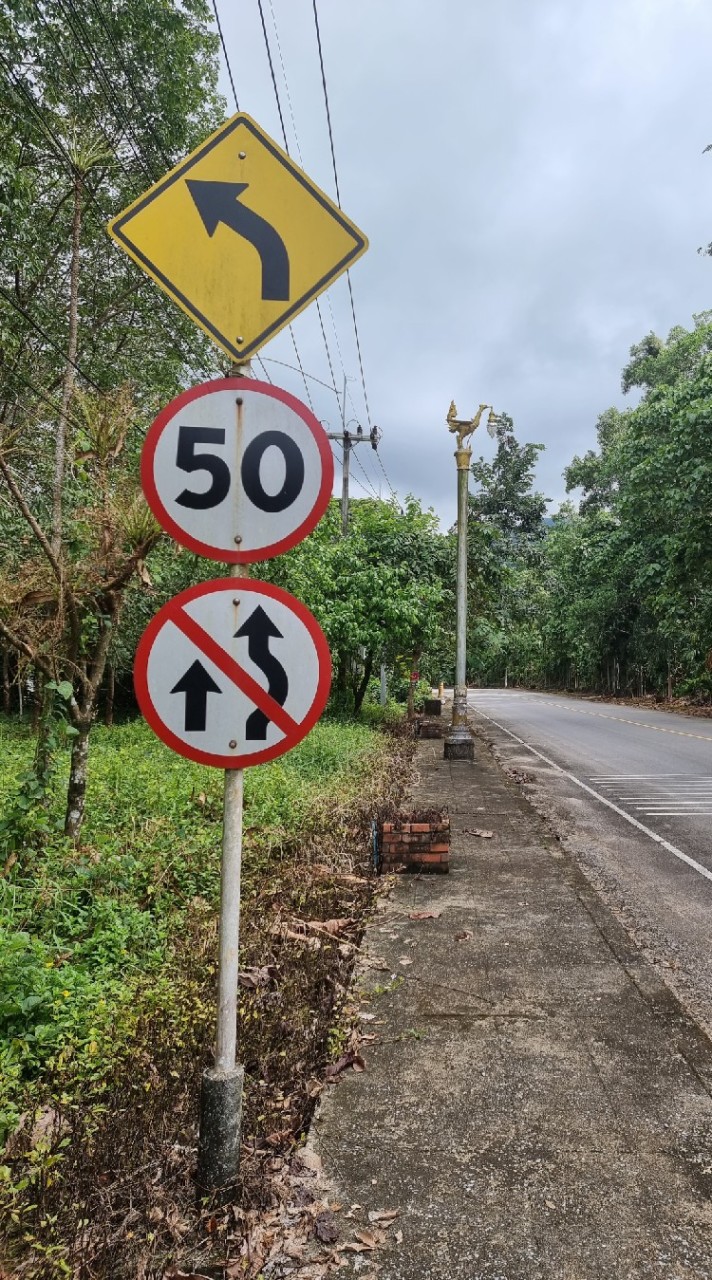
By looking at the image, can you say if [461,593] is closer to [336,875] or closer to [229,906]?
[336,875]

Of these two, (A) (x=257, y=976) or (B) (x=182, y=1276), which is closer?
(B) (x=182, y=1276)

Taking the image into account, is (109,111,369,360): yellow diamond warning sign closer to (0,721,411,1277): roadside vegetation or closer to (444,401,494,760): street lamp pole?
(0,721,411,1277): roadside vegetation

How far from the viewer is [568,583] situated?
41.2 meters

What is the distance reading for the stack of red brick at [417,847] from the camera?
5.72 meters

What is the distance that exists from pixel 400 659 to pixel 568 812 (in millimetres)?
12111

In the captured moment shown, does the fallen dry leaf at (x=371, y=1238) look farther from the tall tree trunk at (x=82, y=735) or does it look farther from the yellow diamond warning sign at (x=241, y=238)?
the tall tree trunk at (x=82, y=735)

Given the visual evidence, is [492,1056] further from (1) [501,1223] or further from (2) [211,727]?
(2) [211,727]

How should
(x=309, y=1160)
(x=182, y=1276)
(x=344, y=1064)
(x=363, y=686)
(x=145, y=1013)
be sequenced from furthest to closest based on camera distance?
(x=363, y=686) → (x=145, y=1013) → (x=344, y=1064) → (x=309, y=1160) → (x=182, y=1276)

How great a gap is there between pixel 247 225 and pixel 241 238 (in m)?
0.05

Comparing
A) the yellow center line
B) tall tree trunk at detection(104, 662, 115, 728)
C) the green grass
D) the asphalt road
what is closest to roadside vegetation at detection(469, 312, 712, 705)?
the yellow center line

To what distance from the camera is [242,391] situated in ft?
6.79

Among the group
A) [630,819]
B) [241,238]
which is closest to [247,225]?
[241,238]

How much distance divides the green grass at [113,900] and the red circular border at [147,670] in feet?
4.71

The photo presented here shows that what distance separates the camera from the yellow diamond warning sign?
2172 millimetres
